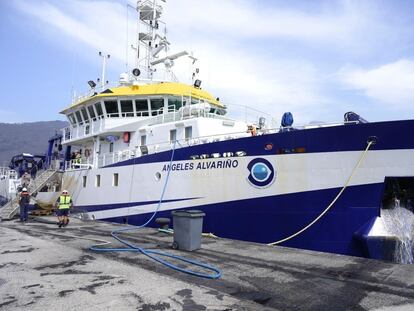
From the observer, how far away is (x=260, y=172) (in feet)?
34.2

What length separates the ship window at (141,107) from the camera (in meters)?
16.8

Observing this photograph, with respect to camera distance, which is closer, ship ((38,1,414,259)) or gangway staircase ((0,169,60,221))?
ship ((38,1,414,259))

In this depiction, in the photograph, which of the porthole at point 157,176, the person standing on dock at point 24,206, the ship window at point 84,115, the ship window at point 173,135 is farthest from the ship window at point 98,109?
the porthole at point 157,176

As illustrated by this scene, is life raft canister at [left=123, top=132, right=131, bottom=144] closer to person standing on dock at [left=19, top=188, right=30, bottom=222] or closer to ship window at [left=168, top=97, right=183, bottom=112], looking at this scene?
ship window at [left=168, top=97, right=183, bottom=112]

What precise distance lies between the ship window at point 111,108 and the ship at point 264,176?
958mm

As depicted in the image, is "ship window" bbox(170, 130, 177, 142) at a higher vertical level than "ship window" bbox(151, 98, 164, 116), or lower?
lower

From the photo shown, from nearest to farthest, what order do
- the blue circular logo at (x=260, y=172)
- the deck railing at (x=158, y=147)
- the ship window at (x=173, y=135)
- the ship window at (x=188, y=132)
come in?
the blue circular logo at (x=260, y=172), the deck railing at (x=158, y=147), the ship window at (x=188, y=132), the ship window at (x=173, y=135)

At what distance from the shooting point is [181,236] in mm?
8969

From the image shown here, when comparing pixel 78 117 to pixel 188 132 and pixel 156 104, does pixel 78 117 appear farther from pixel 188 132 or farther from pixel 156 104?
pixel 188 132

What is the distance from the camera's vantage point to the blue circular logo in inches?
406

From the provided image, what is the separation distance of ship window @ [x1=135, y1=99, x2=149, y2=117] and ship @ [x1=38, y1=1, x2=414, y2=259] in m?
0.31

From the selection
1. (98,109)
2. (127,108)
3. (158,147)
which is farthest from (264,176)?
(98,109)

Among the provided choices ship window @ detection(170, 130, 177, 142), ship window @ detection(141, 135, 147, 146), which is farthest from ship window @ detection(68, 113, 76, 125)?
ship window @ detection(170, 130, 177, 142)

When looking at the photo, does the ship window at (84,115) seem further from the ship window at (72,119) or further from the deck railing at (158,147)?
the deck railing at (158,147)
